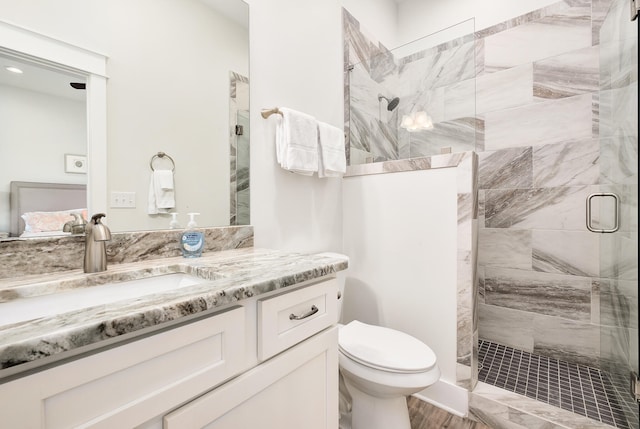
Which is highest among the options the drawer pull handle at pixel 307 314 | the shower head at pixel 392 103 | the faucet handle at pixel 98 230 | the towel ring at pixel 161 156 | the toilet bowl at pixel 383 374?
the shower head at pixel 392 103

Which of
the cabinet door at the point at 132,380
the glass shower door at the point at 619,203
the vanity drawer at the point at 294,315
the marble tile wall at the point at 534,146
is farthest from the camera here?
the marble tile wall at the point at 534,146

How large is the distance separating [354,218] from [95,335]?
1.67 m

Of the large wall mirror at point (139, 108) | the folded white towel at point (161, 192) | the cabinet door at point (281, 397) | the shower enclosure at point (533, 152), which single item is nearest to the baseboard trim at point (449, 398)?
the shower enclosure at point (533, 152)

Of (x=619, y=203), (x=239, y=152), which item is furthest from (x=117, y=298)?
(x=619, y=203)

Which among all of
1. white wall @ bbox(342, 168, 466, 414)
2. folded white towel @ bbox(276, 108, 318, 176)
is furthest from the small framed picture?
white wall @ bbox(342, 168, 466, 414)

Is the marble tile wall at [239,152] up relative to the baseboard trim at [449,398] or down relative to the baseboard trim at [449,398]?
up

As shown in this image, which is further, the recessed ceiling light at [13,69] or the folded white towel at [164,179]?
the folded white towel at [164,179]

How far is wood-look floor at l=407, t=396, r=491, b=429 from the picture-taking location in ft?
4.73

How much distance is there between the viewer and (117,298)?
32.5 inches

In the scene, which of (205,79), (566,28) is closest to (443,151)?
(566,28)

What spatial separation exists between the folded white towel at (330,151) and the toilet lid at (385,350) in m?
0.87

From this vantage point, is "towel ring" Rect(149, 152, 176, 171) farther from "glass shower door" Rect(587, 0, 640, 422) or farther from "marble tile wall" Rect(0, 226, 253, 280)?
"glass shower door" Rect(587, 0, 640, 422)

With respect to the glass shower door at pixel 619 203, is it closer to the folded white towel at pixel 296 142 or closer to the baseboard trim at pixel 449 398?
the baseboard trim at pixel 449 398

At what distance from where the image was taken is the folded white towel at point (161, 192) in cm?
110
